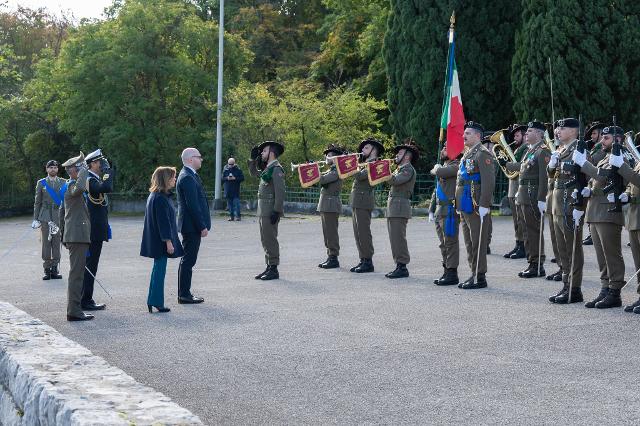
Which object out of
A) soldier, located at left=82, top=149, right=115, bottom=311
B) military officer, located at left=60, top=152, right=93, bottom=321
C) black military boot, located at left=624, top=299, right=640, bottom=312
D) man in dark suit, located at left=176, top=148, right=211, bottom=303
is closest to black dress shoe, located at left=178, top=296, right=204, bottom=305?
man in dark suit, located at left=176, top=148, right=211, bottom=303

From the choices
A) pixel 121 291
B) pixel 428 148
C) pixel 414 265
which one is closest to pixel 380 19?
pixel 428 148

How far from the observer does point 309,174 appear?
1609 centimetres

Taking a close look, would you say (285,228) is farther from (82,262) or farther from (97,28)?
(97,28)

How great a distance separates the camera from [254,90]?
36.2m

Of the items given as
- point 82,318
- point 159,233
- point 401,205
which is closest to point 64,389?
point 82,318

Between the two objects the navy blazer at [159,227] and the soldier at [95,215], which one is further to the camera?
the soldier at [95,215]

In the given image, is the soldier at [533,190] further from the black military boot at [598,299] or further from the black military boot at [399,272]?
the black military boot at [598,299]

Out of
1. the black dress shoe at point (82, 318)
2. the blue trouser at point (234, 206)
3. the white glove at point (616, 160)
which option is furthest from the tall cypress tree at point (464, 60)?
the black dress shoe at point (82, 318)

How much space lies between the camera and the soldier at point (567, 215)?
36.8 feet

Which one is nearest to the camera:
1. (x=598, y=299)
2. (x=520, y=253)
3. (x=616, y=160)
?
(x=616, y=160)

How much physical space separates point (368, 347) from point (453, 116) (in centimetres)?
802

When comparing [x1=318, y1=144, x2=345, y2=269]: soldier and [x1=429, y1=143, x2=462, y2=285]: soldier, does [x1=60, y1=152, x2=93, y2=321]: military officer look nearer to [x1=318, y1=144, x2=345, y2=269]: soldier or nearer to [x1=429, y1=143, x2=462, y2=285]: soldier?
[x1=429, y1=143, x2=462, y2=285]: soldier

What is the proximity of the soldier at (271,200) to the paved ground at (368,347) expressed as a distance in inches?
18.0

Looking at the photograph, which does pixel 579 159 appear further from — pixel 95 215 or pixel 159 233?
pixel 95 215
